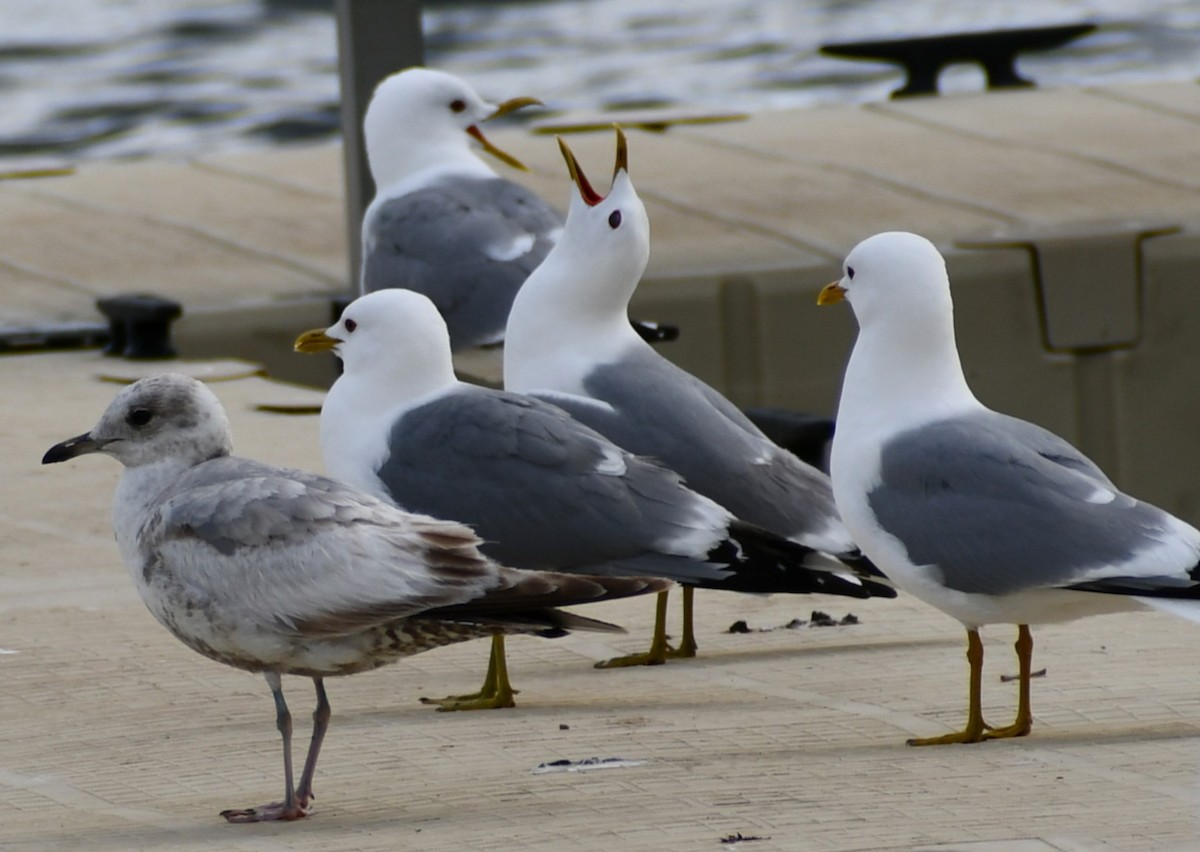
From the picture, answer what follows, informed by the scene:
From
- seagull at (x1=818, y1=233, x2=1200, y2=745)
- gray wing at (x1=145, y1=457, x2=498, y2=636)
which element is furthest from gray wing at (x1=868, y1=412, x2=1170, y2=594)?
gray wing at (x1=145, y1=457, x2=498, y2=636)

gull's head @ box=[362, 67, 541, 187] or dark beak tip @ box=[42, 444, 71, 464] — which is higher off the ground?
dark beak tip @ box=[42, 444, 71, 464]

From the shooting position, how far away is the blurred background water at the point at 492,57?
25.8m

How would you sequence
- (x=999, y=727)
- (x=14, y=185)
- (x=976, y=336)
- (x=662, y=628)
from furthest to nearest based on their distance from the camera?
(x=14, y=185) → (x=976, y=336) → (x=662, y=628) → (x=999, y=727)

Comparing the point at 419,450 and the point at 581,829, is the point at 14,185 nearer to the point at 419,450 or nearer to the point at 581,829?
the point at 419,450

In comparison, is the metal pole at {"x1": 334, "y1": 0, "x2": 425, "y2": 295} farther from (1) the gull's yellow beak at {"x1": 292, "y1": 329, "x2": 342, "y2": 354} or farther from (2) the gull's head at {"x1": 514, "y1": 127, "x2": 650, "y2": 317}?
(1) the gull's yellow beak at {"x1": 292, "y1": 329, "x2": 342, "y2": 354}

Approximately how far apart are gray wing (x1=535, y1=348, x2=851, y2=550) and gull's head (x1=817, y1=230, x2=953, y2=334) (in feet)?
1.95

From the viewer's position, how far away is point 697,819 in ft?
15.0

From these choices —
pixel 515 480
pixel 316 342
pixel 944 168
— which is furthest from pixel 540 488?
pixel 944 168

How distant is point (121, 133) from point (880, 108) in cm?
1248


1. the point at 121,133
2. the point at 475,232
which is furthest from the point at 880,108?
the point at 121,133

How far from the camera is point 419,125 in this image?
30.7 ft

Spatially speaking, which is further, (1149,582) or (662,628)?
(662,628)

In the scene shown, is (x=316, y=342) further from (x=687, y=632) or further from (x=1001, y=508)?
(x=1001, y=508)

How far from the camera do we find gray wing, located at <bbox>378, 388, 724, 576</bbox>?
18.9 feet
